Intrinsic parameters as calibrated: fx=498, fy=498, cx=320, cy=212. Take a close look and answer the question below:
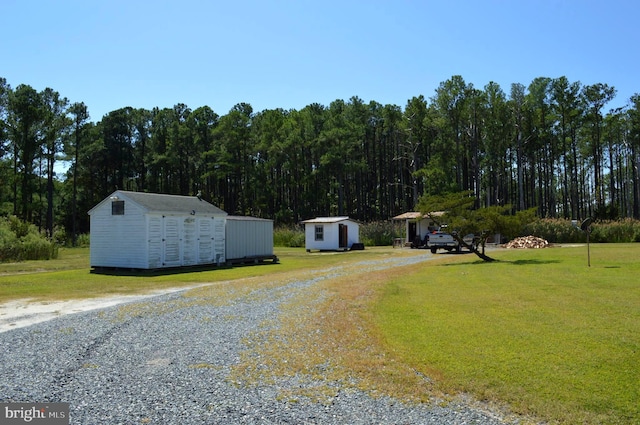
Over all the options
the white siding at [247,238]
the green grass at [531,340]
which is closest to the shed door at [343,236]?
the white siding at [247,238]

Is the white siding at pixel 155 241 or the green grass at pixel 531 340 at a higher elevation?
the white siding at pixel 155 241

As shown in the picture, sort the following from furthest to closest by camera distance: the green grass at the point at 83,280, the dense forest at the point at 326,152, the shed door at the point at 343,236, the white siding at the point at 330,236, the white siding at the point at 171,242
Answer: the dense forest at the point at 326,152, the shed door at the point at 343,236, the white siding at the point at 330,236, the white siding at the point at 171,242, the green grass at the point at 83,280

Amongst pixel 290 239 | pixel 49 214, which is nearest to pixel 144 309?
pixel 290 239

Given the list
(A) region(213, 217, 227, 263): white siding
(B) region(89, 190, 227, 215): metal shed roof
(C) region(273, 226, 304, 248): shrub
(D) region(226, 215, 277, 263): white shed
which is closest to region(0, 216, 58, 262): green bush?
(B) region(89, 190, 227, 215): metal shed roof

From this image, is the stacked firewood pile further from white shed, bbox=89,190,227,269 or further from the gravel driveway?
the gravel driveway

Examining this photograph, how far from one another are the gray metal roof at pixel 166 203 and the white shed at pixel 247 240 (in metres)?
1.52

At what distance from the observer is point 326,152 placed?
2203 inches

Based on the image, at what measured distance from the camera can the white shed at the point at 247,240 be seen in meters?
25.1

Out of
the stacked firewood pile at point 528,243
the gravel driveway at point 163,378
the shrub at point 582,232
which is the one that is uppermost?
the shrub at point 582,232

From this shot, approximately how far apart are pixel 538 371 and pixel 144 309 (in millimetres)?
7929

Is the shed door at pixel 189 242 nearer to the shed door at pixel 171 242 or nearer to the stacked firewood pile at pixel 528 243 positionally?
the shed door at pixel 171 242

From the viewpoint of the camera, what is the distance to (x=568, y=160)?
57312 millimetres

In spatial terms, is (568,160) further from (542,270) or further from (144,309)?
(144,309)

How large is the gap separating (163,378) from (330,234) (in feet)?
99.5
